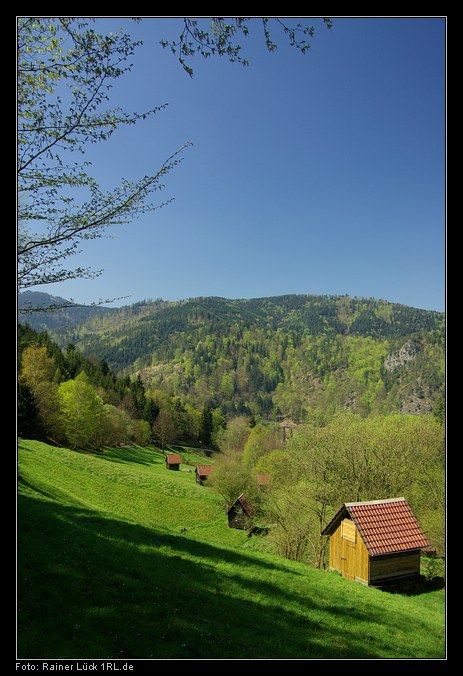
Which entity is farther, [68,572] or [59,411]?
[59,411]

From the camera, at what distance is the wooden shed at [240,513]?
34.3 metres

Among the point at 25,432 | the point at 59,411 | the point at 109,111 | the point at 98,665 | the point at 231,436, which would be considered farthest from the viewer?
the point at 231,436

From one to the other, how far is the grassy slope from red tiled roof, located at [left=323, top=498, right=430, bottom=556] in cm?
207

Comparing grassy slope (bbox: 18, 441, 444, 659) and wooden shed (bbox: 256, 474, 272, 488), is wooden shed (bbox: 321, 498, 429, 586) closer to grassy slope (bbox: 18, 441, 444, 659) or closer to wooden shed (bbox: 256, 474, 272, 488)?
grassy slope (bbox: 18, 441, 444, 659)

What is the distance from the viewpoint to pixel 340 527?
1959cm

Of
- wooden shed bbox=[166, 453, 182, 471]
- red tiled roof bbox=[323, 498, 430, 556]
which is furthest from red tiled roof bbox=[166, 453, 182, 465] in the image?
red tiled roof bbox=[323, 498, 430, 556]

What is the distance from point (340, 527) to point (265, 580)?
9.93 metres

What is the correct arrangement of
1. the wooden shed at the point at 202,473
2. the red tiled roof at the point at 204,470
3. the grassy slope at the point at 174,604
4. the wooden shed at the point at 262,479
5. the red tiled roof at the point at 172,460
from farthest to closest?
1. the red tiled roof at the point at 172,460
2. the red tiled roof at the point at 204,470
3. the wooden shed at the point at 202,473
4. the wooden shed at the point at 262,479
5. the grassy slope at the point at 174,604

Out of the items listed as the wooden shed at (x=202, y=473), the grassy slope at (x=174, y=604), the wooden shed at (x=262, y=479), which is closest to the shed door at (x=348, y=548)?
Result: the grassy slope at (x=174, y=604)

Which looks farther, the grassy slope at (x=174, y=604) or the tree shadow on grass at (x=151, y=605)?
the grassy slope at (x=174, y=604)

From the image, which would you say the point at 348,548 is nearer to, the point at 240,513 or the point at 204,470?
the point at 240,513

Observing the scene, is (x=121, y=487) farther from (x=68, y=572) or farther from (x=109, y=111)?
(x=109, y=111)

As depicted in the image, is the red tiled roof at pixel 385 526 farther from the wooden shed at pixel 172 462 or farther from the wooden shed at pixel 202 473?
the wooden shed at pixel 172 462

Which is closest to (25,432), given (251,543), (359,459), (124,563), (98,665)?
(251,543)
